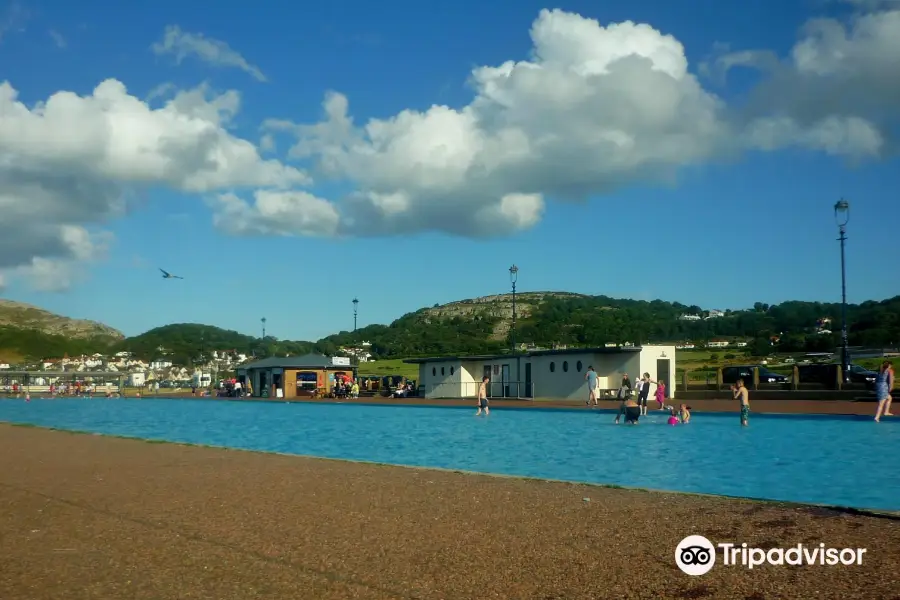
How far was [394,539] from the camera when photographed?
7.14 metres

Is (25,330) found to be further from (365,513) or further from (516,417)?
(365,513)

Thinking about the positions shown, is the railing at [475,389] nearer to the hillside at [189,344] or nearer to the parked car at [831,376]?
the parked car at [831,376]

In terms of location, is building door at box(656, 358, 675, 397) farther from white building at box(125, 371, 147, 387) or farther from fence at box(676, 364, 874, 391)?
white building at box(125, 371, 147, 387)

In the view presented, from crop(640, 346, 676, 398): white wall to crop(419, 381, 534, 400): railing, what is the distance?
697 centimetres

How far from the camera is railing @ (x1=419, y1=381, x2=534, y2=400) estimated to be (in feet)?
143

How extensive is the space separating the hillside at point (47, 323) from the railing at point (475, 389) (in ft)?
345

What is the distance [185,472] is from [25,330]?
143 metres

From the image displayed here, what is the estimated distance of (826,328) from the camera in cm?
8362

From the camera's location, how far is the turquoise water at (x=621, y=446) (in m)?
13.1

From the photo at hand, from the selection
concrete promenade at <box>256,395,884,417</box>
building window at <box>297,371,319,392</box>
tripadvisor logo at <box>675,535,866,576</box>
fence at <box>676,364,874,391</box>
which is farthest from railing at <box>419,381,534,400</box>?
tripadvisor logo at <box>675,535,866,576</box>

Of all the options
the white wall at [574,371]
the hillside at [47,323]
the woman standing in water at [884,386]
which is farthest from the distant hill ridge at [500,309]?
the woman standing in water at [884,386]

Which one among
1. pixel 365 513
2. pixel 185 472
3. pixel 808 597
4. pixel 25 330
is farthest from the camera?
pixel 25 330

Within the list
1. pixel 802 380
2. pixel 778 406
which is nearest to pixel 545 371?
pixel 802 380

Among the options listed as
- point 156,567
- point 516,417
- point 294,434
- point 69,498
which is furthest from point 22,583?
point 516,417
